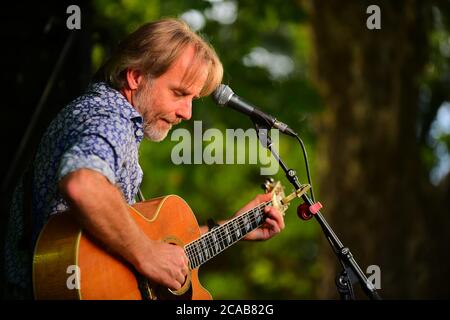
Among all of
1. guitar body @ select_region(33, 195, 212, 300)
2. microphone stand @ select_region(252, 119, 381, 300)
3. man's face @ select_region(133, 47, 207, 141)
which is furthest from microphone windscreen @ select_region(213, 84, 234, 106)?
guitar body @ select_region(33, 195, 212, 300)

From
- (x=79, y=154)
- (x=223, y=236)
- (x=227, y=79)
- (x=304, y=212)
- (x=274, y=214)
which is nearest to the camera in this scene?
(x=79, y=154)

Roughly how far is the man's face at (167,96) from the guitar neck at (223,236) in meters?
0.51

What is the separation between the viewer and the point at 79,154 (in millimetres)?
2332

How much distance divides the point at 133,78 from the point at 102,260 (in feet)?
2.64

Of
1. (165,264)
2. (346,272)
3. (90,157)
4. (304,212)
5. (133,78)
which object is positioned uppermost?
(133,78)

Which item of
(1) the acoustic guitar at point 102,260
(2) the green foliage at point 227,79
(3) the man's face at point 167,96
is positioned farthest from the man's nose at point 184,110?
(2) the green foliage at point 227,79

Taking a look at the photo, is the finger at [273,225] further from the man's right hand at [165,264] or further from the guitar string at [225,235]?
the man's right hand at [165,264]

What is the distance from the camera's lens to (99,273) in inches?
97.0

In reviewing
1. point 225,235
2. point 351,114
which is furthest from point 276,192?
point 351,114

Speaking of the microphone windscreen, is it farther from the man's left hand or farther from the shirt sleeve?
the shirt sleeve

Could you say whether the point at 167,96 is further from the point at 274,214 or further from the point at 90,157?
the point at 274,214

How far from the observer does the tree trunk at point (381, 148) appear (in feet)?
21.8

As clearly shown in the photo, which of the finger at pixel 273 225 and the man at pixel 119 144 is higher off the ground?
the man at pixel 119 144
